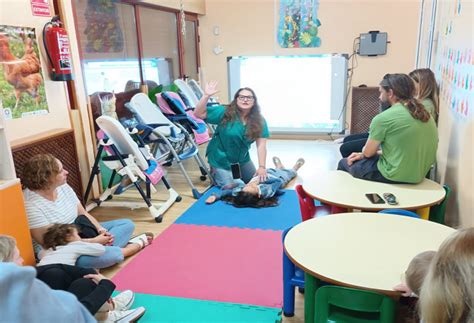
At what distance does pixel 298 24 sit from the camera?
5.94m

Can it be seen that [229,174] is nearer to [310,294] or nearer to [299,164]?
[299,164]

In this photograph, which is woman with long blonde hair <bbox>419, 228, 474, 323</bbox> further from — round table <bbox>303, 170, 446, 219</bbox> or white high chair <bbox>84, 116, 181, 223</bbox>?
white high chair <bbox>84, 116, 181, 223</bbox>

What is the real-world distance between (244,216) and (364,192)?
118 cm

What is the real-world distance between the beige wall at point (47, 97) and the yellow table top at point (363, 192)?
6.86 ft

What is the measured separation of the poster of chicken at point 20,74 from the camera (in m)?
2.81

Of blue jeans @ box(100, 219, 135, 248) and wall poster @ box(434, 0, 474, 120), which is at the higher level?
wall poster @ box(434, 0, 474, 120)

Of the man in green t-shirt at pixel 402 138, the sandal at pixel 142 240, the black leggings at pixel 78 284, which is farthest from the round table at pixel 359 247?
the sandal at pixel 142 240

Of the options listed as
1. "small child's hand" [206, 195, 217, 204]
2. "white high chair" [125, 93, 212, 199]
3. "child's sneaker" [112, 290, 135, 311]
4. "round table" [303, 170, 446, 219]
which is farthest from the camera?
"white high chair" [125, 93, 212, 199]

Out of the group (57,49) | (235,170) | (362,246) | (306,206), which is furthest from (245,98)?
(362,246)

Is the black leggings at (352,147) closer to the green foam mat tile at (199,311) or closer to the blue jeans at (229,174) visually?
the blue jeans at (229,174)

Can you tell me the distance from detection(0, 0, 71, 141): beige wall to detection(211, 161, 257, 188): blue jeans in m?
1.43

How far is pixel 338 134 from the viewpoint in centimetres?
616

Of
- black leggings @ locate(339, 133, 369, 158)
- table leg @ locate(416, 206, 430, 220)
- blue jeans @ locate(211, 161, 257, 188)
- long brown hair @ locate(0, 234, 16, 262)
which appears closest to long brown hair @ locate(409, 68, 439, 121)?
black leggings @ locate(339, 133, 369, 158)

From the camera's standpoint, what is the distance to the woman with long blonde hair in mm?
924
